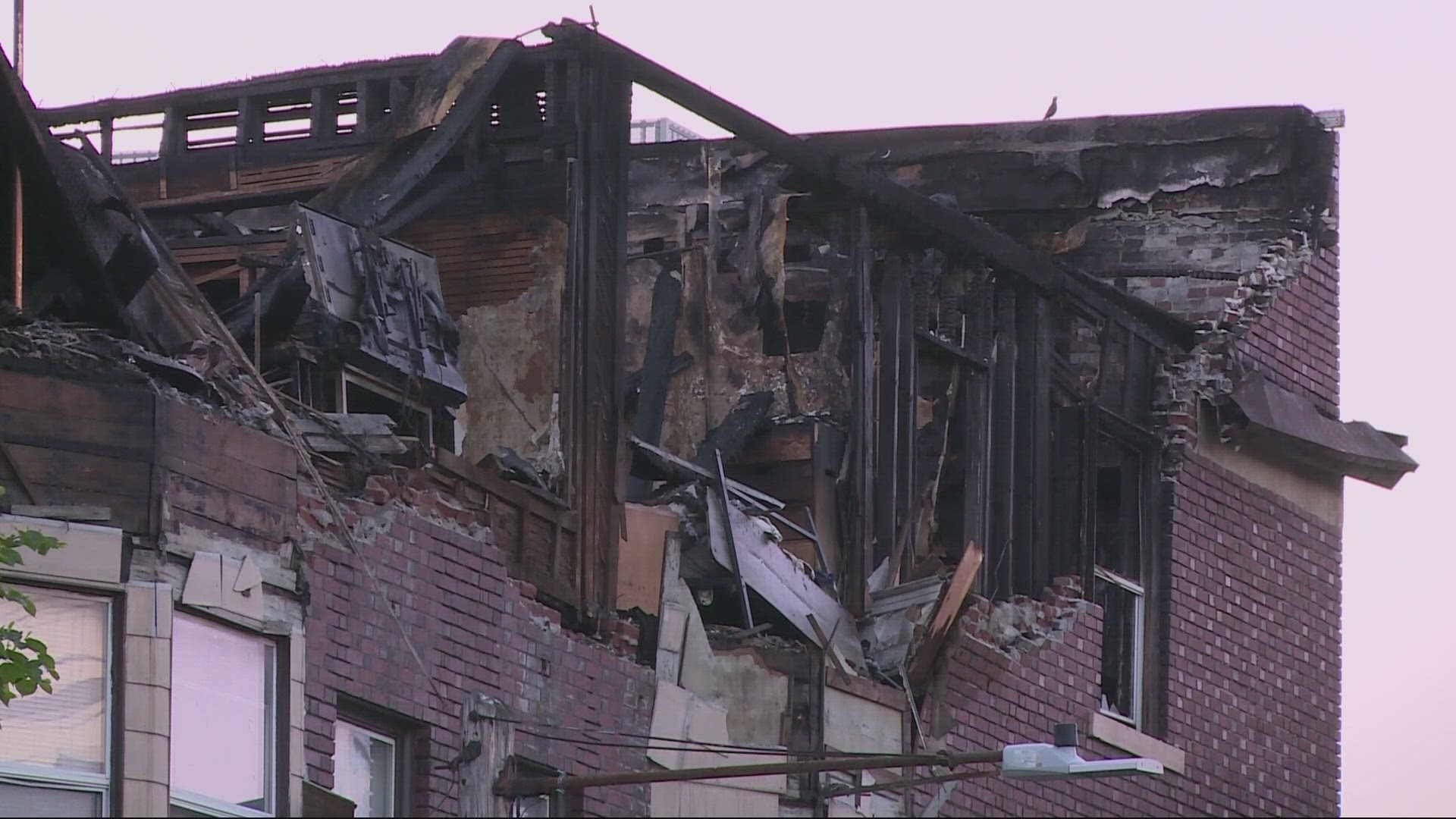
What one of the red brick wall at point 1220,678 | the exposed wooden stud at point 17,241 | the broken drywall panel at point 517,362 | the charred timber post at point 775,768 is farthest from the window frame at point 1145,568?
the exposed wooden stud at point 17,241

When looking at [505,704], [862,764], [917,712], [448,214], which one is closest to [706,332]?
[448,214]

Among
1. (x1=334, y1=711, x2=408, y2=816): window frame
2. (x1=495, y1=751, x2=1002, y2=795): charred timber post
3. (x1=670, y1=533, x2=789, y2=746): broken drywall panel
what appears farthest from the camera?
(x1=670, y1=533, x2=789, y2=746): broken drywall panel

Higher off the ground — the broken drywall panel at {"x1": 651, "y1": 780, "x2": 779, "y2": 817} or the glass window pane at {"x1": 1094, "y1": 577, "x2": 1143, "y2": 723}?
the glass window pane at {"x1": 1094, "y1": 577, "x2": 1143, "y2": 723}

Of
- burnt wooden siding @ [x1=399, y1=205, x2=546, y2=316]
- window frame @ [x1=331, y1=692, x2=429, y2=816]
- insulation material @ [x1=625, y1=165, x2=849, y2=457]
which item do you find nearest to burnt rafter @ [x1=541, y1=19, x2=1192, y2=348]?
insulation material @ [x1=625, y1=165, x2=849, y2=457]

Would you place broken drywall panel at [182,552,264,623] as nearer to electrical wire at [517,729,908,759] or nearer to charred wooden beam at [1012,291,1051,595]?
electrical wire at [517,729,908,759]

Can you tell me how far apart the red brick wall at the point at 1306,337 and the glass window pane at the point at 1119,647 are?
2180mm

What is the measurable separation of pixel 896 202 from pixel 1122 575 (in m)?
3.43

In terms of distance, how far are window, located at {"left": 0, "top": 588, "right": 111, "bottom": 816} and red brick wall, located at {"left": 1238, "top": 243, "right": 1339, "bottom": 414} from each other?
1044cm

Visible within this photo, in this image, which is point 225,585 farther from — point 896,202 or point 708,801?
point 896,202

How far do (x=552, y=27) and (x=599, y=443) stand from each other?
103 inches

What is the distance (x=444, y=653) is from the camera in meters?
14.4

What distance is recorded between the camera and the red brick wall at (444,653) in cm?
1373

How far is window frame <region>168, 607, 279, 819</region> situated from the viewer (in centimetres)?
1295

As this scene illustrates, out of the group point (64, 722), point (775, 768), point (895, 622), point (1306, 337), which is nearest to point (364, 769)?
point (64, 722)
